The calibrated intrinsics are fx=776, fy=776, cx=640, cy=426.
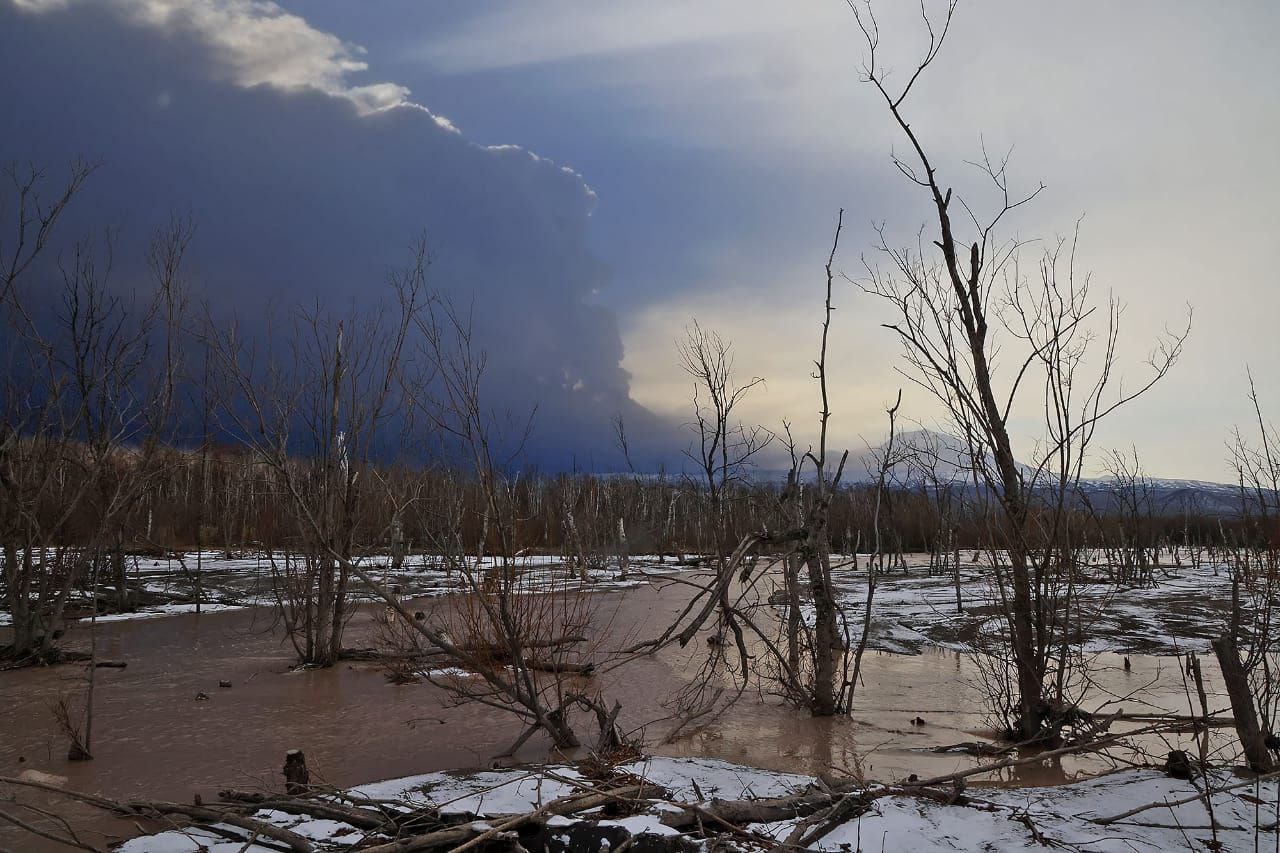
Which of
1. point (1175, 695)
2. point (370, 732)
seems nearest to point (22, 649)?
point (370, 732)

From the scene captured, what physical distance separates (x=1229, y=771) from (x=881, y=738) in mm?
2903

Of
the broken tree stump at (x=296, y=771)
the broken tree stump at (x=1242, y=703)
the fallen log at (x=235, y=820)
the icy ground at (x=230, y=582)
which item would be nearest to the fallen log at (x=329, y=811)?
the fallen log at (x=235, y=820)

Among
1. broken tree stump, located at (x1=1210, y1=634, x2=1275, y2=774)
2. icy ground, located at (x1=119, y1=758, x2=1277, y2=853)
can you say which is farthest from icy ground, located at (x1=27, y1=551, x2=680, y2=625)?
broken tree stump, located at (x1=1210, y1=634, x2=1275, y2=774)

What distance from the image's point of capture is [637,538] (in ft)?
139

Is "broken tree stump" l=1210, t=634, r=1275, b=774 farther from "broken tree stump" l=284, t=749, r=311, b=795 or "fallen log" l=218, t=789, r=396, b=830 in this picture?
"broken tree stump" l=284, t=749, r=311, b=795

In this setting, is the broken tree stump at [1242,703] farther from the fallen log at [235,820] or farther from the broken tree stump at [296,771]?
the broken tree stump at [296,771]

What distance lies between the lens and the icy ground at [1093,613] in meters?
12.6

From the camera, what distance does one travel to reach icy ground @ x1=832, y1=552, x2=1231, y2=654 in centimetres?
1265

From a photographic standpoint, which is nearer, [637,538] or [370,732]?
[370,732]

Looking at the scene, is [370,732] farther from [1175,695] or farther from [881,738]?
[1175,695]

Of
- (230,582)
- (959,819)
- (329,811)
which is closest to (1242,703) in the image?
(959,819)

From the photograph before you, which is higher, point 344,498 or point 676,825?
point 344,498

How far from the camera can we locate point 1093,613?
10242 millimetres

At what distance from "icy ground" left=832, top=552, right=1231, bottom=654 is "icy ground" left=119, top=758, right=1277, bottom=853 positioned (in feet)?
13.1
